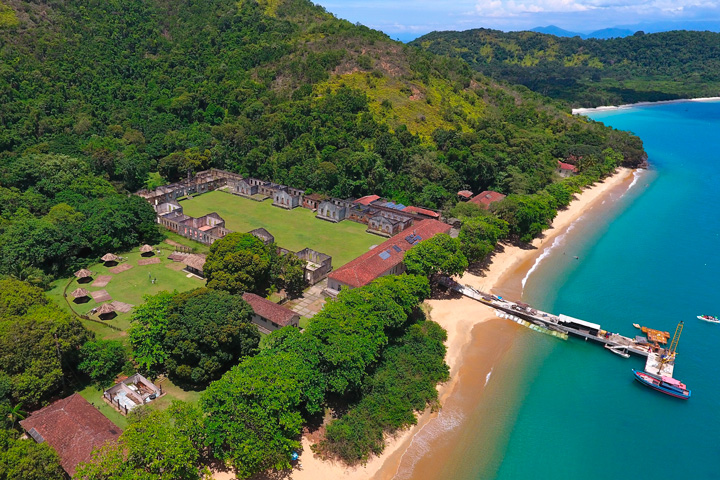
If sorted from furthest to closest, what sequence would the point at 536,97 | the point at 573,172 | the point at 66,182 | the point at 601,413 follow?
the point at 536,97, the point at 573,172, the point at 66,182, the point at 601,413

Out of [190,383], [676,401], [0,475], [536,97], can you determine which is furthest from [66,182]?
[536,97]

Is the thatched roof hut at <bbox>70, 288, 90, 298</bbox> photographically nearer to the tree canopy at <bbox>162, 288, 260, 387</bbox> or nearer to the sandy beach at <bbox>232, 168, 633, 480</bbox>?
the tree canopy at <bbox>162, 288, 260, 387</bbox>

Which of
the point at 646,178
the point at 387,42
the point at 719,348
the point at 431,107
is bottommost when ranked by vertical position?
the point at 719,348

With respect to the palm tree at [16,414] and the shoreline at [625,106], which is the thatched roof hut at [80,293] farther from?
the shoreline at [625,106]

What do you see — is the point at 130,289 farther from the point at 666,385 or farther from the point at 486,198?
the point at 486,198

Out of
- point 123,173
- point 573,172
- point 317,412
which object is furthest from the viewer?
point 573,172

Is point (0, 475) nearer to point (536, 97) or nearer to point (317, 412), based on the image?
point (317, 412)
